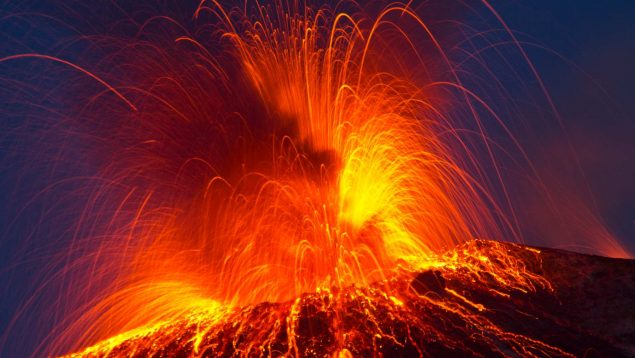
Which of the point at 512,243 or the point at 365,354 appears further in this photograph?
the point at 512,243

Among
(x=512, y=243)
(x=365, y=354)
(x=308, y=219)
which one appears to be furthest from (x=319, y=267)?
(x=365, y=354)

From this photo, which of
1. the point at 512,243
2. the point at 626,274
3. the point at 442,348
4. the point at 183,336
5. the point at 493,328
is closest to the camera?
the point at 442,348

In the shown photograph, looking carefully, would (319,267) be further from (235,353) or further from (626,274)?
(626,274)

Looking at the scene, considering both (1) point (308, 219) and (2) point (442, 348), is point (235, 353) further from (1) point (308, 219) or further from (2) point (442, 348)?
(1) point (308, 219)

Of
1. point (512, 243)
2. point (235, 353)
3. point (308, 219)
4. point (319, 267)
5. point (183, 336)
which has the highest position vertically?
point (308, 219)

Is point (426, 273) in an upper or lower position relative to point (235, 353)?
upper

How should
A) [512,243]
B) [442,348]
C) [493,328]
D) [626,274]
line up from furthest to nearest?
1. [512,243]
2. [626,274]
3. [493,328]
4. [442,348]
